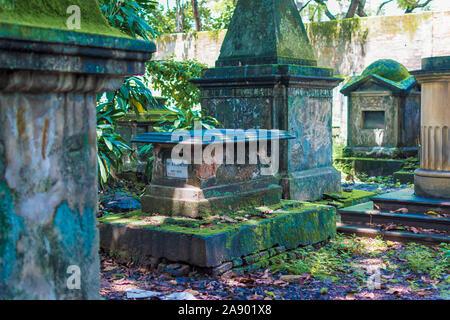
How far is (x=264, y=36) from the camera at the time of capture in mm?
7629

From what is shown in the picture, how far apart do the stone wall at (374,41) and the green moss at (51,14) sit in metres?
15.0

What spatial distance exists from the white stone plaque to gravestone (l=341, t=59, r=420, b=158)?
8075 millimetres

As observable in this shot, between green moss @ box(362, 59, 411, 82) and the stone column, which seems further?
green moss @ box(362, 59, 411, 82)

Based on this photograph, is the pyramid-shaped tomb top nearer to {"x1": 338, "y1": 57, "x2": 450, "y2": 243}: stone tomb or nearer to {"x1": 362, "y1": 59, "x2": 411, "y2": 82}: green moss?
{"x1": 338, "y1": 57, "x2": 450, "y2": 243}: stone tomb

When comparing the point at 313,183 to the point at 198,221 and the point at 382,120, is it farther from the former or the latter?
the point at 382,120

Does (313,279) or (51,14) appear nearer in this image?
(51,14)

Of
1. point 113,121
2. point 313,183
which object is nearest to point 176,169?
point 113,121

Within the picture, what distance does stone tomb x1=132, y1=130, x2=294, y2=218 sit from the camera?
5109mm

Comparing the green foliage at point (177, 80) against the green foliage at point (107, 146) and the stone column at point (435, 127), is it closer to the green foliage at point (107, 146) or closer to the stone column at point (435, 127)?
the green foliage at point (107, 146)

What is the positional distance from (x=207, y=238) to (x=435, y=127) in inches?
158

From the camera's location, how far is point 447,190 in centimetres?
698

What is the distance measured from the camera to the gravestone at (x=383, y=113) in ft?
40.5

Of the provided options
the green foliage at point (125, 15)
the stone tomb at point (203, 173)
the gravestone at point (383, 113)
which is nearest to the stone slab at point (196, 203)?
the stone tomb at point (203, 173)

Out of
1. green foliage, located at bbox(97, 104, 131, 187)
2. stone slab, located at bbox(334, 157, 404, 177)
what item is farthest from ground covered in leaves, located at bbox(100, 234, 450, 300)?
stone slab, located at bbox(334, 157, 404, 177)
